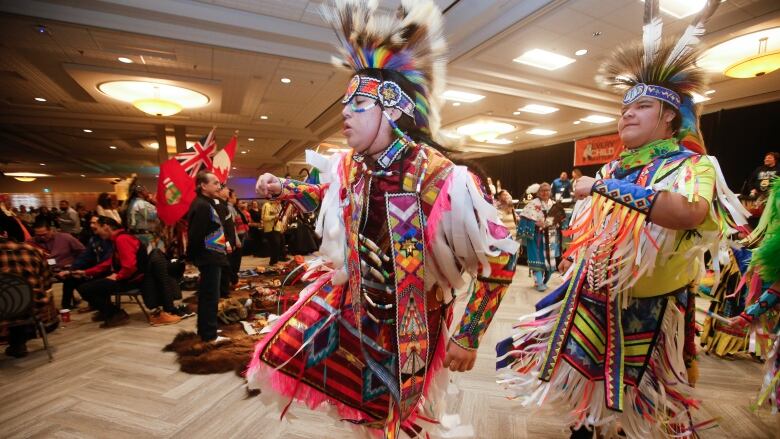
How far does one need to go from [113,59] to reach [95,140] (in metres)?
9.53

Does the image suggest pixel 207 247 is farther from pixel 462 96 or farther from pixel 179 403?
pixel 462 96

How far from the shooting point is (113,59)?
6.95 metres

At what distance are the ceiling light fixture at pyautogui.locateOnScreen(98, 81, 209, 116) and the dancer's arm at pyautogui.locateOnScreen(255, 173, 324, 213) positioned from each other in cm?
887

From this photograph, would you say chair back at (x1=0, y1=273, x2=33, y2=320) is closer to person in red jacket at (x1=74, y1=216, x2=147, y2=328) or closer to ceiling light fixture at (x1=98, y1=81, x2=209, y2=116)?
person in red jacket at (x1=74, y1=216, x2=147, y2=328)

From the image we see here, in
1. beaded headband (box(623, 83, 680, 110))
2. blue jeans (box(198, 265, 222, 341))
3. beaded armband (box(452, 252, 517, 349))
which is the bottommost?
blue jeans (box(198, 265, 222, 341))

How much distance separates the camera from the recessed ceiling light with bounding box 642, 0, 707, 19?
520 cm

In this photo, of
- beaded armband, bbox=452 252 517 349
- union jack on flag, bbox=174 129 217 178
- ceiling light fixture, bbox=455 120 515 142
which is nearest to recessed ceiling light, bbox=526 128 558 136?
ceiling light fixture, bbox=455 120 515 142

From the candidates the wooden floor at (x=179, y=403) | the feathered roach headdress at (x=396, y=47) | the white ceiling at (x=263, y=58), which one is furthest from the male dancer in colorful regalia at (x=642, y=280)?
the white ceiling at (x=263, y=58)

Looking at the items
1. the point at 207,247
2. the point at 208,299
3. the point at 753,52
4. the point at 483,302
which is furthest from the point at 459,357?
the point at 753,52

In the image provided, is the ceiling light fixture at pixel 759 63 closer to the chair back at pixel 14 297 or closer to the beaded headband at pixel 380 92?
the beaded headband at pixel 380 92

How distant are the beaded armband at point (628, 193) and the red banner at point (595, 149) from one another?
14.2 m

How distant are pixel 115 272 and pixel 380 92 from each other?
4.99 meters

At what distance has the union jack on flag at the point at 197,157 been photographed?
14.5 feet

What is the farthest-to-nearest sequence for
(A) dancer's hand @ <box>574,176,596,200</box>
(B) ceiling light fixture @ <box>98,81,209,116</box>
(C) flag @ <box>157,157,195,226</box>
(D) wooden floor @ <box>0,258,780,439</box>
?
(B) ceiling light fixture @ <box>98,81,209,116</box>
(C) flag @ <box>157,157,195,226</box>
(D) wooden floor @ <box>0,258,780,439</box>
(A) dancer's hand @ <box>574,176,596,200</box>
